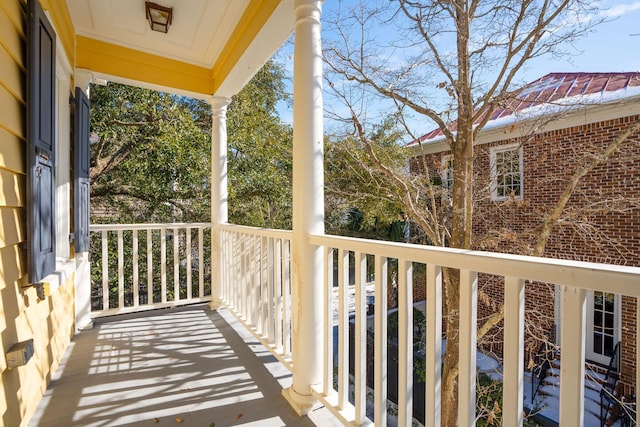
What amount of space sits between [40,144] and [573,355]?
243 centimetres

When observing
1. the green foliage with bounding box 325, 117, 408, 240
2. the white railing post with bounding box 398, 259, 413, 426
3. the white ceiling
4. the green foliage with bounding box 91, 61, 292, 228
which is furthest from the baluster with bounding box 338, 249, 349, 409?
the green foliage with bounding box 91, 61, 292, 228

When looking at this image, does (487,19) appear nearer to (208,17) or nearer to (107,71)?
(208,17)

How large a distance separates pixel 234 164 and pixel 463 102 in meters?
4.55

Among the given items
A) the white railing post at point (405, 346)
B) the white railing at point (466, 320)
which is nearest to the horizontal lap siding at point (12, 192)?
the white railing at point (466, 320)

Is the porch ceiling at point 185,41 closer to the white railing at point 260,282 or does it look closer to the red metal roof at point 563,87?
the white railing at point 260,282

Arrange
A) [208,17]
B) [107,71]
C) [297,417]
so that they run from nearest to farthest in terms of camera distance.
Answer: [297,417] < [208,17] < [107,71]

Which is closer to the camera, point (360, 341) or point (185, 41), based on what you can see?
point (360, 341)

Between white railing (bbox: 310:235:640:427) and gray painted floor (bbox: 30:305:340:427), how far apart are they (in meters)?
0.56

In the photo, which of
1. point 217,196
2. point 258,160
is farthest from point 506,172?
point 258,160

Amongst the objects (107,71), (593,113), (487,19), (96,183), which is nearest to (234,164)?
(96,183)

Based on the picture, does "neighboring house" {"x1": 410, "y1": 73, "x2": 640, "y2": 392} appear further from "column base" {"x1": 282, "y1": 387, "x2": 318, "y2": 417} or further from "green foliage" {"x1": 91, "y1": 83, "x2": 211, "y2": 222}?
"green foliage" {"x1": 91, "y1": 83, "x2": 211, "y2": 222}

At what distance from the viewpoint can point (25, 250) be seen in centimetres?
168

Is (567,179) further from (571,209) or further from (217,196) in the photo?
(217,196)

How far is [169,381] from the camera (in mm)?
2213
